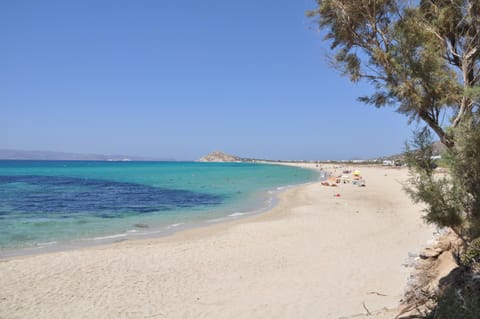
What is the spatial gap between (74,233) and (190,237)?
14.7 feet

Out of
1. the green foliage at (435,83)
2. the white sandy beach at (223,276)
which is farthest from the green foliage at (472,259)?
the white sandy beach at (223,276)

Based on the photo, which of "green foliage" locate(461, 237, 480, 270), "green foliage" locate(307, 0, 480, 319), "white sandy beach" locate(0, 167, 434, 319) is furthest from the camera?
"white sandy beach" locate(0, 167, 434, 319)

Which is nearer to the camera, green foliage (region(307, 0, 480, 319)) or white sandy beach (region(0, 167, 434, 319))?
green foliage (region(307, 0, 480, 319))

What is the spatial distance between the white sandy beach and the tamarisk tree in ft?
6.03

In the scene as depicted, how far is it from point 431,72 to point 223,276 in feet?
18.5

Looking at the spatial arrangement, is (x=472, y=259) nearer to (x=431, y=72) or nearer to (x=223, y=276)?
(x=431, y=72)

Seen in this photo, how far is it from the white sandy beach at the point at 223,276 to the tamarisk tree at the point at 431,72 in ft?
6.03

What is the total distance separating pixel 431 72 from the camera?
4133 mm

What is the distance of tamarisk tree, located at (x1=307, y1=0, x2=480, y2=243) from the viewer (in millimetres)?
3576

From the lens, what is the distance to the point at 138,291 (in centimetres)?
648

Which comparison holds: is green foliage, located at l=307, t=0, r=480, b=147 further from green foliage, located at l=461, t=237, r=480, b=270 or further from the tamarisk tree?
green foliage, located at l=461, t=237, r=480, b=270

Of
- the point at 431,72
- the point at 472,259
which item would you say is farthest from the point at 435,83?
the point at 472,259

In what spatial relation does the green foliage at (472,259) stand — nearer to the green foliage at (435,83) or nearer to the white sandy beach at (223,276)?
the green foliage at (435,83)

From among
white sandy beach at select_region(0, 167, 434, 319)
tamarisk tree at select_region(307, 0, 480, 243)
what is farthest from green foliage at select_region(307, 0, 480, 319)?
white sandy beach at select_region(0, 167, 434, 319)
